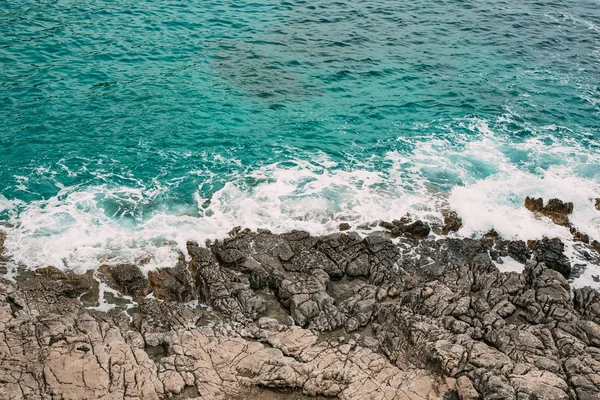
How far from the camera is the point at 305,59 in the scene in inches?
1644

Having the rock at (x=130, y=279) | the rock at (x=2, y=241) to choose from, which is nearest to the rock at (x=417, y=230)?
the rock at (x=130, y=279)

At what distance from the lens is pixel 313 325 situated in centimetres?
2084

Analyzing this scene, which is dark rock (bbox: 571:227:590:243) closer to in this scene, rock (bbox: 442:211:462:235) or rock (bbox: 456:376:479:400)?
rock (bbox: 442:211:462:235)

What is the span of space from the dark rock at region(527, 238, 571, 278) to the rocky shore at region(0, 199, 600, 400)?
0.07 meters

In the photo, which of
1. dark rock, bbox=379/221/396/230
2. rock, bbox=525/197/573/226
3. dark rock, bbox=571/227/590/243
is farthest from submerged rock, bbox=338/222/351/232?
dark rock, bbox=571/227/590/243

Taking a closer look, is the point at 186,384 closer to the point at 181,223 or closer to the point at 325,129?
the point at 181,223

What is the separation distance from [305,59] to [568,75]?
21806 millimetres

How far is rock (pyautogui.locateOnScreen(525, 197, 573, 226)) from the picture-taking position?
29.1 meters

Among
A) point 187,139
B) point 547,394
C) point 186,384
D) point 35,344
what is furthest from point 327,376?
point 187,139

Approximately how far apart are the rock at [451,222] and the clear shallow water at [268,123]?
483 millimetres

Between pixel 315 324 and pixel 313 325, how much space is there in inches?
3.8

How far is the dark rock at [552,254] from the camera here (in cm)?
2536

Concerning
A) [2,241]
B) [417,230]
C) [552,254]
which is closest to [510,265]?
[552,254]

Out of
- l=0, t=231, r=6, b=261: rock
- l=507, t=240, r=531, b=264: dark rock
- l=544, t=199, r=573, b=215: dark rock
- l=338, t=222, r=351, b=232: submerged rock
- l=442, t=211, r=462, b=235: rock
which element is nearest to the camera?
l=0, t=231, r=6, b=261: rock
